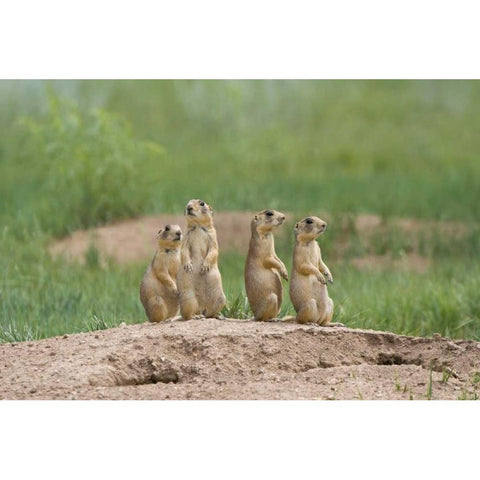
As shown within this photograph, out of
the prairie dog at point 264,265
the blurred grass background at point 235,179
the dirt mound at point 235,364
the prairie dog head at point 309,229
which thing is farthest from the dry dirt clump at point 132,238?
the prairie dog head at point 309,229

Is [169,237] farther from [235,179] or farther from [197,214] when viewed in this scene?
[235,179]

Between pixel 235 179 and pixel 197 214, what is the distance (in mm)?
7659

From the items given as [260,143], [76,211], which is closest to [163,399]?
[76,211]

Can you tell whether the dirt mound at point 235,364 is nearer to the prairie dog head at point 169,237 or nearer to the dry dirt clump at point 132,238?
the prairie dog head at point 169,237

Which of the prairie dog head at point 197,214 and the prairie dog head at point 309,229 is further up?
the prairie dog head at point 197,214

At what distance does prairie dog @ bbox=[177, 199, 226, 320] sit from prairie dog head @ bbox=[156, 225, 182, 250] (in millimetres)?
80

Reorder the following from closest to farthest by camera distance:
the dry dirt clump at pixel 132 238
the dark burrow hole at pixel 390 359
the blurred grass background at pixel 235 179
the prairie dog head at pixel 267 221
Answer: the prairie dog head at pixel 267 221 < the dark burrow hole at pixel 390 359 < the blurred grass background at pixel 235 179 < the dry dirt clump at pixel 132 238

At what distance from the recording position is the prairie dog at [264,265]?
6.86 metres

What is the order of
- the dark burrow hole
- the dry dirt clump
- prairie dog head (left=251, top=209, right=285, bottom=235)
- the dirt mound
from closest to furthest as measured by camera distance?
1. the dirt mound
2. prairie dog head (left=251, top=209, right=285, bottom=235)
3. the dark burrow hole
4. the dry dirt clump

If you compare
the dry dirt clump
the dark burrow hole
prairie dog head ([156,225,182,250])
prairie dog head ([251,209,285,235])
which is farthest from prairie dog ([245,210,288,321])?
the dry dirt clump

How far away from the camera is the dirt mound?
245 inches

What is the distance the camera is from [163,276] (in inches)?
278

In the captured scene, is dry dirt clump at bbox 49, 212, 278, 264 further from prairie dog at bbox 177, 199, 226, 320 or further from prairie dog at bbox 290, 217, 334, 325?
prairie dog at bbox 290, 217, 334, 325

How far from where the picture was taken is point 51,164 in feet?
41.5
